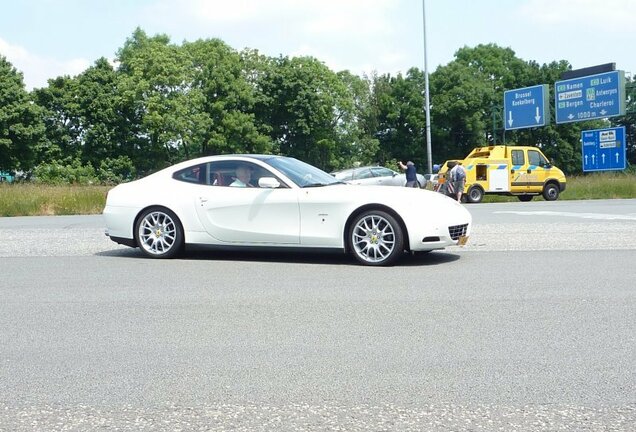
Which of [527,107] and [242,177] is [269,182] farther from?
[527,107]

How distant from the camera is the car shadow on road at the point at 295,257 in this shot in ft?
32.9

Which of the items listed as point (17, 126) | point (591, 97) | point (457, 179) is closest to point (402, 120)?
point (17, 126)

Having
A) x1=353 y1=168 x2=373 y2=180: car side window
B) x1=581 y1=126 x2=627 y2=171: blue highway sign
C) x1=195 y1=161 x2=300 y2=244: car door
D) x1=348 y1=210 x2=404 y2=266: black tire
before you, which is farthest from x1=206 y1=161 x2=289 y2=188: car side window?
x1=581 y1=126 x2=627 y2=171: blue highway sign

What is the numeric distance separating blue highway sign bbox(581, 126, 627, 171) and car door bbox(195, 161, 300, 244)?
31.9 meters

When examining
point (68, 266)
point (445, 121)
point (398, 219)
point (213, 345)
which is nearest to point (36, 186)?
point (68, 266)

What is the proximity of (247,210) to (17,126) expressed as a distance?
55749mm

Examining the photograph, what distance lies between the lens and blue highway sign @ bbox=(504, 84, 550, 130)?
41312 mm

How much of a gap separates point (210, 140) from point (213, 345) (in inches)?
2531

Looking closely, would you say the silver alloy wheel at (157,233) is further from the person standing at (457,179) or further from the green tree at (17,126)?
the green tree at (17,126)

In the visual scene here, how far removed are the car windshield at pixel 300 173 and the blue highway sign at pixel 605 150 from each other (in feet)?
102

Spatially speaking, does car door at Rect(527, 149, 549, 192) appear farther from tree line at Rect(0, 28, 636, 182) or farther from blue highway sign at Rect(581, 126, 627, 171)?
tree line at Rect(0, 28, 636, 182)

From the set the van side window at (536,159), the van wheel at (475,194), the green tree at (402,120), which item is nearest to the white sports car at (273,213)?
the van wheel at (475,194)

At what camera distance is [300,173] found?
10.4 meters

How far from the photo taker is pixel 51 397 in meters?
4.34
